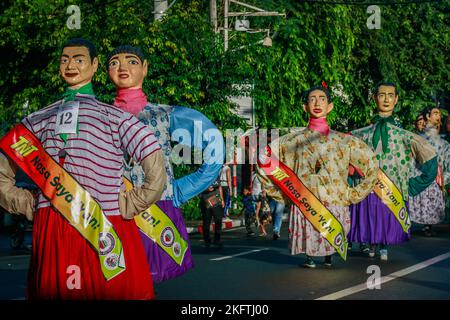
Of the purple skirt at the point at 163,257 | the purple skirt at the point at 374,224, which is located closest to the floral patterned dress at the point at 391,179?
the purple skirt at the point at 374,224

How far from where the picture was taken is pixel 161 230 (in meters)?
8.45

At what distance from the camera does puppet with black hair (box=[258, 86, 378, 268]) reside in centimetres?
1193

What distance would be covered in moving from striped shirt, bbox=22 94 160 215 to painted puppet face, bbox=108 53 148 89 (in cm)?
210

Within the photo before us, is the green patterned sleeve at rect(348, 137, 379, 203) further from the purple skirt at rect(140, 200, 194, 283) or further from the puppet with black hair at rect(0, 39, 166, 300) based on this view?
the puppet with black hair at rect(0, 39, 166, 300)

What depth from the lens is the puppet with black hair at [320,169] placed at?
1193 centimetres

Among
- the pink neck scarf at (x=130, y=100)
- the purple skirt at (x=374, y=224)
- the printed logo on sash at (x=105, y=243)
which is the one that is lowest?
the purple skirt at (x=374, y=224)

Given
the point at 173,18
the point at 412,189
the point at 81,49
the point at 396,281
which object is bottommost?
the point at 396,281

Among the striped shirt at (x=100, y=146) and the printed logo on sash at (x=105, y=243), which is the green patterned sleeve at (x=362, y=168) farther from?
→ the printed logo on sash at (x=105, y=243)

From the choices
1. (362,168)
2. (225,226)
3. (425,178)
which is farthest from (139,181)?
(225,226)

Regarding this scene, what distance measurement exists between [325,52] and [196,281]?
2009cm

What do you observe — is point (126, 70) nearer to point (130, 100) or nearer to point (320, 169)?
point (130, 100)

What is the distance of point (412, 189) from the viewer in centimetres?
1373
